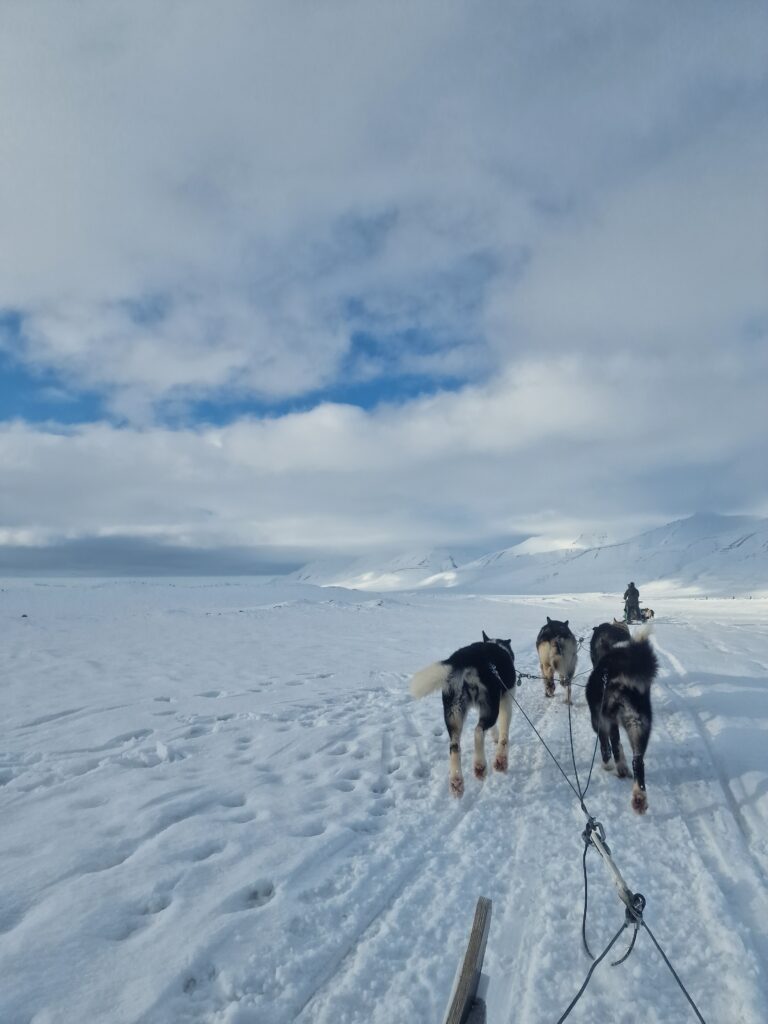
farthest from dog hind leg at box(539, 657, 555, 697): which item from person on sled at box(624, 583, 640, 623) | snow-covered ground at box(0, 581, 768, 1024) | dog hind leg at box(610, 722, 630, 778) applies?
person on sled at box(624, 583, 640, 623)

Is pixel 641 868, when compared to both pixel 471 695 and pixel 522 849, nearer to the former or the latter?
pixel 522 849

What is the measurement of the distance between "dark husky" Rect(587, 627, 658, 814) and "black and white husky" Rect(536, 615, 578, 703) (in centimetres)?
326

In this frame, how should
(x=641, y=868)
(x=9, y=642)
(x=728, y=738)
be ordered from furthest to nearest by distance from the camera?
(x=9, y=642) → (x=728, y=738) → (x=641, y=868)

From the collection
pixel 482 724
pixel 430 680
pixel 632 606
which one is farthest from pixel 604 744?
pixel 632 606

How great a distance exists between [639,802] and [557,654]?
4497 mm

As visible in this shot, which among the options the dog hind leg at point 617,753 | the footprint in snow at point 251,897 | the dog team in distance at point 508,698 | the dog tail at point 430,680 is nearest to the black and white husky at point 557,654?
the dog team in distance at point 508,698

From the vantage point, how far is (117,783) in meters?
5.82

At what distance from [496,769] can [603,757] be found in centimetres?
121

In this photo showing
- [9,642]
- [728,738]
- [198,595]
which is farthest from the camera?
[198,595]

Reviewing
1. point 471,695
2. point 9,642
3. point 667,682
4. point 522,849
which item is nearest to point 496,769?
point 471,695

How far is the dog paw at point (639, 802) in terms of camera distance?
16.5 feet

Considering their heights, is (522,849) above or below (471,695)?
below

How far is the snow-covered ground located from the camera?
9.59 ft

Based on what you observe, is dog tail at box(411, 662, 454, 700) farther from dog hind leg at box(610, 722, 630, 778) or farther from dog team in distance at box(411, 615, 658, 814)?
dog hind leg at box(610, 722, 630, 778)
